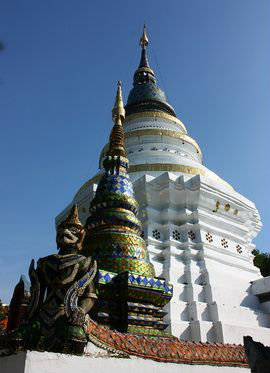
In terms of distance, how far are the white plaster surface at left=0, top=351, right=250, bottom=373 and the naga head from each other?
1.49m

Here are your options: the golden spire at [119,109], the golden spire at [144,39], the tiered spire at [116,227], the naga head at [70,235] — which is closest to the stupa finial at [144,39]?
the golden spire at [144,39]

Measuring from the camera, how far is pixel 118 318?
5.46 meters

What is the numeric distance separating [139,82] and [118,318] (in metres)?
22.4

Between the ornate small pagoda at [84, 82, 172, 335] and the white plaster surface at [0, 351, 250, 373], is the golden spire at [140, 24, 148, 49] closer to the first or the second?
the ornate small pagoda at [84, 82, 172, 335]

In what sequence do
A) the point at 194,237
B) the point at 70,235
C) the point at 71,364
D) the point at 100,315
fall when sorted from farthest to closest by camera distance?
the point at 194,237 < the point at 100,315 < the point at 70,235 < the point at 71,364

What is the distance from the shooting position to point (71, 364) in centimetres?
329

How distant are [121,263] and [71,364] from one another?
2.75m

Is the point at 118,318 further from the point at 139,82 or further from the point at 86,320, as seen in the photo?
the point at 139,82

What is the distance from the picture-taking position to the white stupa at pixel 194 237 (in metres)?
10.6

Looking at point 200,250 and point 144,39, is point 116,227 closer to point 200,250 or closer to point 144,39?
point 200,250

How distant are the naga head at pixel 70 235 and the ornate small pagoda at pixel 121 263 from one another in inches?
34.5

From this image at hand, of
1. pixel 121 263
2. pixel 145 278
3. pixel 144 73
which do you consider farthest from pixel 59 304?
pixel 144 73

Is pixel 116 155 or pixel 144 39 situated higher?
pixel 144 39

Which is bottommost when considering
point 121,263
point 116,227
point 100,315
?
point 100,315
